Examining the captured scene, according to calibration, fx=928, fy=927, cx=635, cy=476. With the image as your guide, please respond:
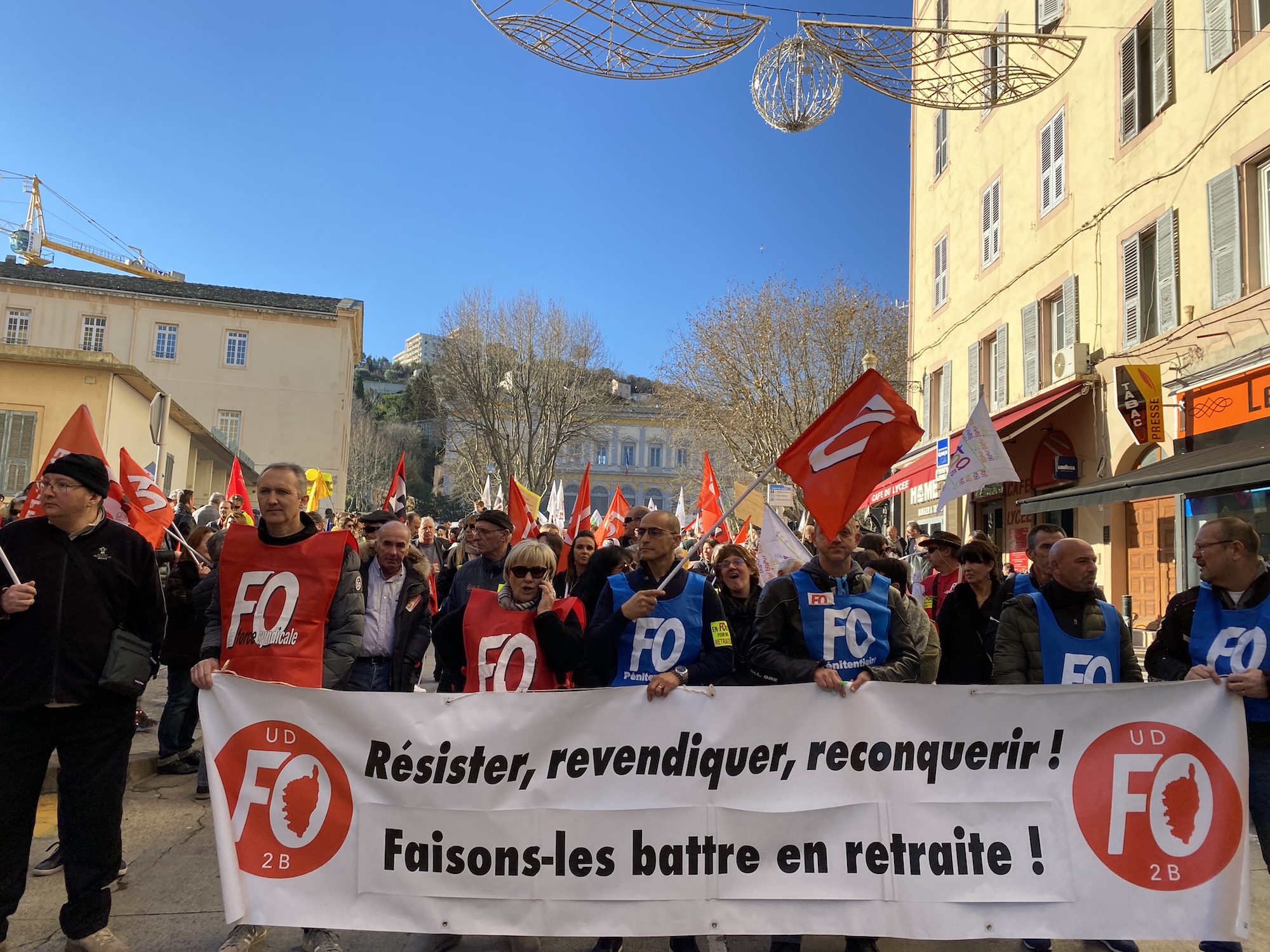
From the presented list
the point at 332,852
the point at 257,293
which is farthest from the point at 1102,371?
the point at 257,293

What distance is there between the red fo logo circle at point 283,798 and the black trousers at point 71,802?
51 cm

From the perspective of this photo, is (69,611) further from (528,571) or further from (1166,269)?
(1166,269)

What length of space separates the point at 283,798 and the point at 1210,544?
4.12 m

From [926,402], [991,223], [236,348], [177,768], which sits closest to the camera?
[177,768]

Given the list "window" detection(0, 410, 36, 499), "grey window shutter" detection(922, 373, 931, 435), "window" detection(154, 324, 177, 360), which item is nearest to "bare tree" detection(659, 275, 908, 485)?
"grey window shutter" detection(922, 373, 931, 435)

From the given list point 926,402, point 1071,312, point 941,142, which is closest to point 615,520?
point 1071,312

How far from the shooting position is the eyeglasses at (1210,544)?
3967 mm

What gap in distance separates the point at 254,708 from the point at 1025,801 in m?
3.29

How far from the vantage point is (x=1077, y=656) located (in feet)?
14.2

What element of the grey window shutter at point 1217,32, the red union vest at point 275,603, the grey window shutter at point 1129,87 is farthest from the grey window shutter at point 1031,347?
the red union vest at point 275,603

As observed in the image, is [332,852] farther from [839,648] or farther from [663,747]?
[839,648]

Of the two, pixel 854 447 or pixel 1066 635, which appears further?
pixel 854 447

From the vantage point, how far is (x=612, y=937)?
12.4 ft

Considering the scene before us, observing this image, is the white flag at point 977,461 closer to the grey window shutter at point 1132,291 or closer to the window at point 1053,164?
the grey window shutter at point 1132,291
